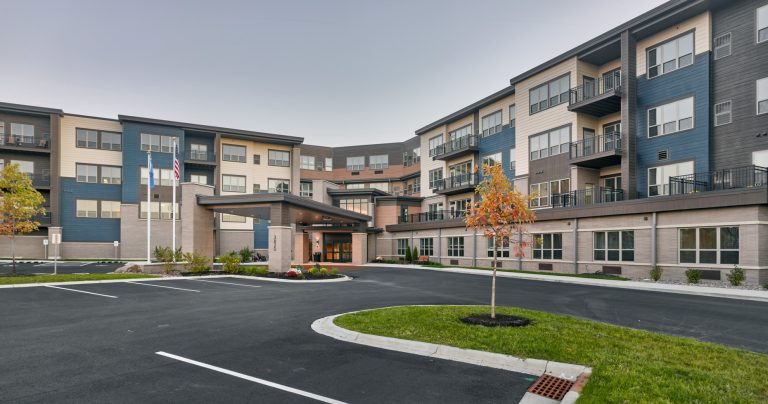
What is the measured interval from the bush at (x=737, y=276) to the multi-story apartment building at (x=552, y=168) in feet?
1.27

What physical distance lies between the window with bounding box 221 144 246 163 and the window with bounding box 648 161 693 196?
43748 millimetres

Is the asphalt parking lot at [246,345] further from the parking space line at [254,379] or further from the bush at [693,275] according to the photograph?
the bush at [693,275]

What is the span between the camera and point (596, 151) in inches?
1191

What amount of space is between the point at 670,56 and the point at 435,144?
25.8 meters

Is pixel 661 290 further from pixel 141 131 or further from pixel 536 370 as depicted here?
pixel 141 131

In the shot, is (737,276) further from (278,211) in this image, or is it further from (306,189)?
(306,189)

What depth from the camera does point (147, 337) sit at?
9164mm

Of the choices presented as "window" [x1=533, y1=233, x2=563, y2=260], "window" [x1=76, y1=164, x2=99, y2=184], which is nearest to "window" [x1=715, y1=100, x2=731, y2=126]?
"window" [x1=533, y1=233, x2=563, y2=260]

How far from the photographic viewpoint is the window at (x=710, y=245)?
20156 millimetres

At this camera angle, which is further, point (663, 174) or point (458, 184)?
point (458, 184)

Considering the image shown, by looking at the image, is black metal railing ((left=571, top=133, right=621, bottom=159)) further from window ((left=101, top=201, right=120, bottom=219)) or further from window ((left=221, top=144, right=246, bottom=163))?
window ((left=101, top=201, right=120, bottom=219))

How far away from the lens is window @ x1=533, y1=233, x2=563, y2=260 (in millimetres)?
29281

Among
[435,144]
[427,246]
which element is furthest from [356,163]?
[427,246]

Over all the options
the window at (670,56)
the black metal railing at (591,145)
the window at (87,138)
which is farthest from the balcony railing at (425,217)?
the window at (87,138)
